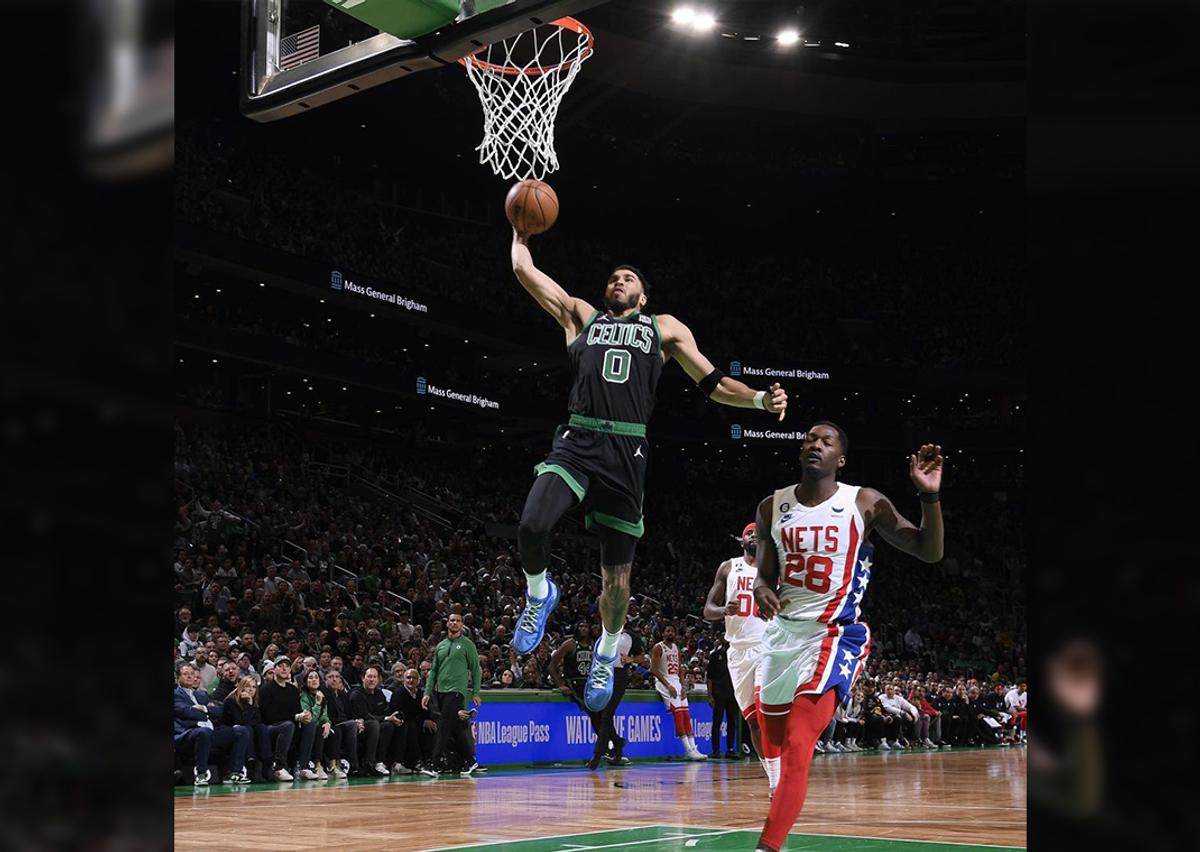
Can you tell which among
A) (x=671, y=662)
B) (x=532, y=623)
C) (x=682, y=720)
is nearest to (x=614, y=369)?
(x=532, y=623)

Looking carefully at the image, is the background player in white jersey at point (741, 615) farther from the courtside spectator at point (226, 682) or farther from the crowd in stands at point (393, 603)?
the courtside spectator at point (226, 682)

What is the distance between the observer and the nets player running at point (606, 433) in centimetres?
698

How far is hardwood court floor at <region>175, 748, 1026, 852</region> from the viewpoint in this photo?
8.65 m

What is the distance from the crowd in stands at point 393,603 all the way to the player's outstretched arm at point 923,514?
8.03 metres

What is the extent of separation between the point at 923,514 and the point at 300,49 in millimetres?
3914

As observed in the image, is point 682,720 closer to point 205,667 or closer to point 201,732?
point 205,667

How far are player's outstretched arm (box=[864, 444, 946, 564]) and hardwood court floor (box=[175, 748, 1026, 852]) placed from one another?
2602 mm

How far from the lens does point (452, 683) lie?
1491cm

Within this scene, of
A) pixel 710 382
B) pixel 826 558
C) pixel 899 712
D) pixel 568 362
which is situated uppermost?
pixel 568 362

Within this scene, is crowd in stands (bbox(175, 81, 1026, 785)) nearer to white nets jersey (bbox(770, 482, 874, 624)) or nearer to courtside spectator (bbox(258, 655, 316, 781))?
courtside spectator (bbox(258, 655, 316, 781))

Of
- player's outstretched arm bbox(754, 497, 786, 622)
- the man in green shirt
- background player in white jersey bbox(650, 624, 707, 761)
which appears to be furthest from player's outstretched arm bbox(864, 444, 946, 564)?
background player in white jersey bbox(650, 624, 707, 761)
